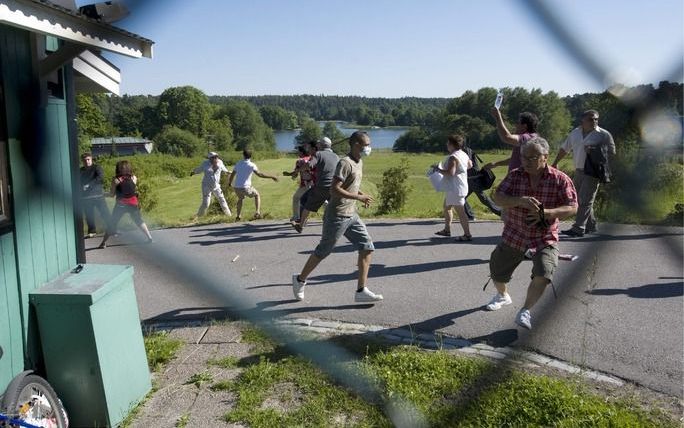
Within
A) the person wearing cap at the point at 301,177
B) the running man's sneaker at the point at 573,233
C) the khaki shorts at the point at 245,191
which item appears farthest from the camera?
the khaki shorts at the point at 245,191

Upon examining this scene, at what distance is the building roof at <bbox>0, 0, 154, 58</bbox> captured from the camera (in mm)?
1017

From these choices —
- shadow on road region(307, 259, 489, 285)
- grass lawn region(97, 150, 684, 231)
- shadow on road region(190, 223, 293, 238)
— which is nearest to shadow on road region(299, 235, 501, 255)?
grass lawn region(97, 150, 684, 231)

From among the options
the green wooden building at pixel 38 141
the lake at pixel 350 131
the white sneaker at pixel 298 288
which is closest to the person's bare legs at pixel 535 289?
the white sneaker at pixel 298 288

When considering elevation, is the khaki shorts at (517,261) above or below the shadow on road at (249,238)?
above

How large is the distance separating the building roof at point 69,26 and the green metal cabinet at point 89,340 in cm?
213

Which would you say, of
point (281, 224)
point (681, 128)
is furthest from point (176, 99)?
point (281, 224)

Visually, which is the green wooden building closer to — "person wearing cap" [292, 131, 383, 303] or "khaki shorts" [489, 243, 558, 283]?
"person wearing cap" [292, 131, 383, 303]

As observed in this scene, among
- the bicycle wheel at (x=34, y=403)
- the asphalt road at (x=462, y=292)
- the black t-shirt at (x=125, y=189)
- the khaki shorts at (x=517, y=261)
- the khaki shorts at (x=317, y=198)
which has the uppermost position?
the black t-shirt at (x=125, y=189)

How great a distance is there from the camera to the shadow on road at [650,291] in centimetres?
570

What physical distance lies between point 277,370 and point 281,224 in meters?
6.91

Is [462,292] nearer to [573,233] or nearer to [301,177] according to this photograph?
[573,233]

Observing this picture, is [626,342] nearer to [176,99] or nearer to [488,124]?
[488,124]

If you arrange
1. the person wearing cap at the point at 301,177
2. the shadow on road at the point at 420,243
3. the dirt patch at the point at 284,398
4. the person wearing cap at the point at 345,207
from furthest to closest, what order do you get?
the person wearing cap at the point at 301,177 < the shadow on road at the point at 420,243 < the person wearing cap at the point at 345,207 < the dirt patch at the point at 284,398

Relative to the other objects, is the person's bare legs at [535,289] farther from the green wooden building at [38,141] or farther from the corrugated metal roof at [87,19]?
the corrugated metal roof at [87,19]
